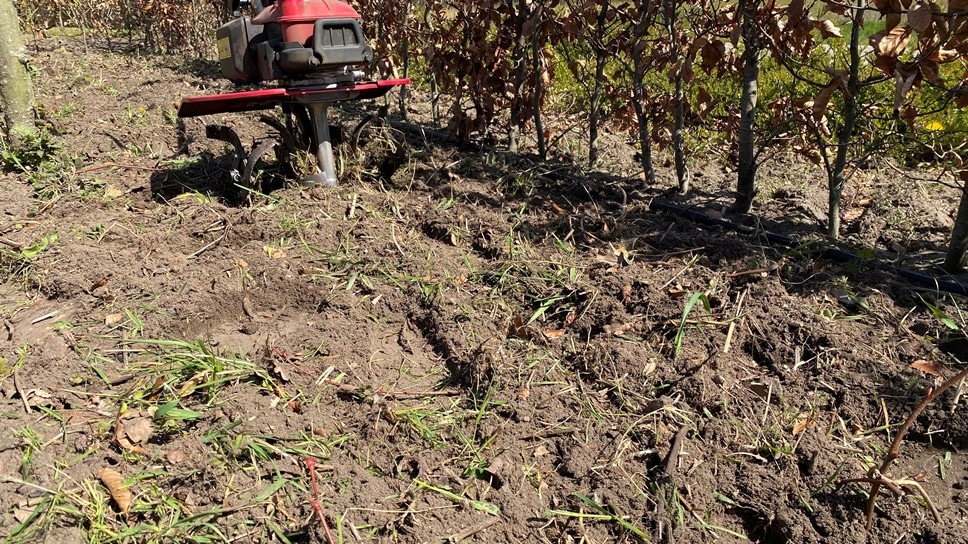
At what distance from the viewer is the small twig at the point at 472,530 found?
2.02m

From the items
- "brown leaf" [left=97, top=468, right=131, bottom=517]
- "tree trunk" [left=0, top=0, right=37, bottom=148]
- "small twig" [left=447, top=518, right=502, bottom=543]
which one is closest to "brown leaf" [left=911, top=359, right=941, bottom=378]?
"small twig" [left=447, top=518, right=502, bottom=543]

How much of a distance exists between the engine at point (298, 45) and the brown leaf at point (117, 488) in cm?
229

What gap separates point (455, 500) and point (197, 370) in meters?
1.13

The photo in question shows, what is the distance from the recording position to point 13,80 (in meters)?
4.52

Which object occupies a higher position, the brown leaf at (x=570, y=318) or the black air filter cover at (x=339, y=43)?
the black air filter cover at (x=339, y=43)

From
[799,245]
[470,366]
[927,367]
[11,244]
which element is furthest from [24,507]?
[799,245]

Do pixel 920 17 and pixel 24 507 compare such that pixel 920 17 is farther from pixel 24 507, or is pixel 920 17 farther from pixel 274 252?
pixel 24 507

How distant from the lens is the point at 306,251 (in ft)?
11.2

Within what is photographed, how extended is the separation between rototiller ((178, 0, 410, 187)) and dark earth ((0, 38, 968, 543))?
1.07ft

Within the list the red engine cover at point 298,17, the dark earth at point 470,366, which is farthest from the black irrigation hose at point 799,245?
the red engine cover at point 298,17

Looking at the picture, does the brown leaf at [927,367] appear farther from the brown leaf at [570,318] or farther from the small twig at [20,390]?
the small twig at [20,390]

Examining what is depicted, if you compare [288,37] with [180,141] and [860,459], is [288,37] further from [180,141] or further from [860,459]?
[860,459]

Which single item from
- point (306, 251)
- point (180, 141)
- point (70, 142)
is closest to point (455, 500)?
point (306, 251)

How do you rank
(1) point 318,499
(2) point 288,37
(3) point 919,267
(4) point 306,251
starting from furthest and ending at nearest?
(2) point 288,37
(4) point 306,251
(3) point 919,267
(1) point 318,499
